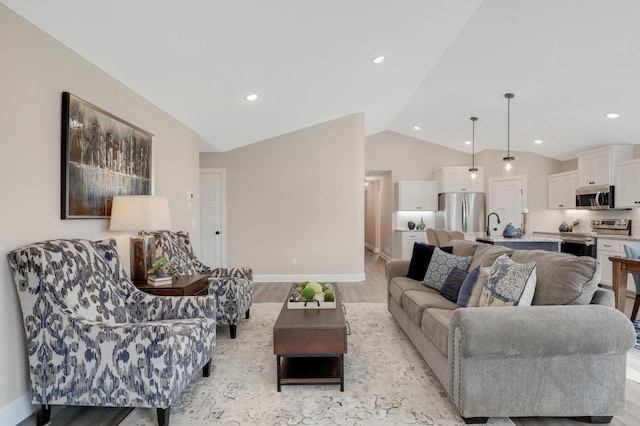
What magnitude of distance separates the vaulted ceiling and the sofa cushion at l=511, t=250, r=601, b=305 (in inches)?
92.3

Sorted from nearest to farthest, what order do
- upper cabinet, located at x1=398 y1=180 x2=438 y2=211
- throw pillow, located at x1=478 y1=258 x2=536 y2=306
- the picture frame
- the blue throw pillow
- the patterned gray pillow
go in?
throw pillow, located at x1=478 y1=258 x2=536 y2=306 → the picture frame → the blue throw pillow → the patterned gray pillow → upper cabinet, located at x1=398 y1=180 x2=438 y2=211

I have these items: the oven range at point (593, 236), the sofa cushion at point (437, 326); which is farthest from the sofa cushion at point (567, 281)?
the oven range at point (593, 236)

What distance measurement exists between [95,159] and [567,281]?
3428 mm

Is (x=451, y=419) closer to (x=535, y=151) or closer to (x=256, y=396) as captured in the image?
(x=256, y=396)

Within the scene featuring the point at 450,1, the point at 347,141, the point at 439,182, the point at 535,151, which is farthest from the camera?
the point at 439,182

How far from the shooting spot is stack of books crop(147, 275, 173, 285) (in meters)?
2.86

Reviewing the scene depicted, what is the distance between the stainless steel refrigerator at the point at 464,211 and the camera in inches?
290

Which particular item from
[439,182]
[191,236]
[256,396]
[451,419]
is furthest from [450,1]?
[439,182]

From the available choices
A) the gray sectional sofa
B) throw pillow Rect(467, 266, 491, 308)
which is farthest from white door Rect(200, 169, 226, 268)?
the gray sectional sofa

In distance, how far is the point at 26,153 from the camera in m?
2.03

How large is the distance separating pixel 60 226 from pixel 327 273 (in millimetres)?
4302

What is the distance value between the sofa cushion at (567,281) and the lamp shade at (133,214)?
2878mm

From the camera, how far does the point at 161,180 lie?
378cm

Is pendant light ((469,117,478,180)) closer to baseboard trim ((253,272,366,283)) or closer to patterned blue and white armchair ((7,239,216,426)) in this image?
baseboard trim ((253,272,366,283))
